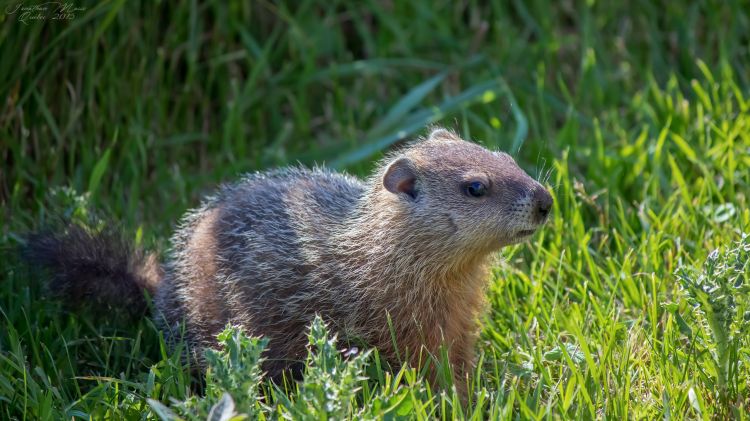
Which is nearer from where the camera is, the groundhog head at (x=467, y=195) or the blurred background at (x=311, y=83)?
the groundhog head at (x=467, y=195)

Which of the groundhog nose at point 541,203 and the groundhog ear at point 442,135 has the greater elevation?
the groundhog ear at point 442,135

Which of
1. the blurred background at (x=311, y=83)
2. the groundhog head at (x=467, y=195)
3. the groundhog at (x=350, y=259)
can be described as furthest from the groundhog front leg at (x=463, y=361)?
the blurred background at (x=311, y=83)

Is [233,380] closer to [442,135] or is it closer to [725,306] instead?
[725,306]

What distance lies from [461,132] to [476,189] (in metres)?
2.02

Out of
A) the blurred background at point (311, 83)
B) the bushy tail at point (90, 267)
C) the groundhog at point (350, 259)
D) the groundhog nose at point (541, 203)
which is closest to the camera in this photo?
the groundhog nose at point (541, 203)

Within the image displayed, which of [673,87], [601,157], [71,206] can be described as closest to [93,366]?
[71,206]

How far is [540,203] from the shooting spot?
392 cm

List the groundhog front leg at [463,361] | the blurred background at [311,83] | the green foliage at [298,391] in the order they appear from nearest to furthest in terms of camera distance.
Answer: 1. the green foliage at [298,391]
2. the groundhog front leg at [463,361]
3. the blurred background at [311,83]

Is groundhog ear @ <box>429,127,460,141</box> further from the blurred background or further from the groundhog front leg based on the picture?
the groundhog front leg

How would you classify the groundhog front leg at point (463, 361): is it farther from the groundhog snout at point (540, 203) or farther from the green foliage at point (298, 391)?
the green foliage at point (298, 391)

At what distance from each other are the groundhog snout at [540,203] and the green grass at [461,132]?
47cm

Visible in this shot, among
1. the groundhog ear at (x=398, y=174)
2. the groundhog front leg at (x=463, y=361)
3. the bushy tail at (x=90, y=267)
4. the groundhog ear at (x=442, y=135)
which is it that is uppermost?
the groundhog ear at (x=442, y=135)

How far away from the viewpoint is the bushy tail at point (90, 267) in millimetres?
4473

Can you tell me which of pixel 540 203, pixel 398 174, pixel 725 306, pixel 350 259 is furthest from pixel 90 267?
pixel 725 306
